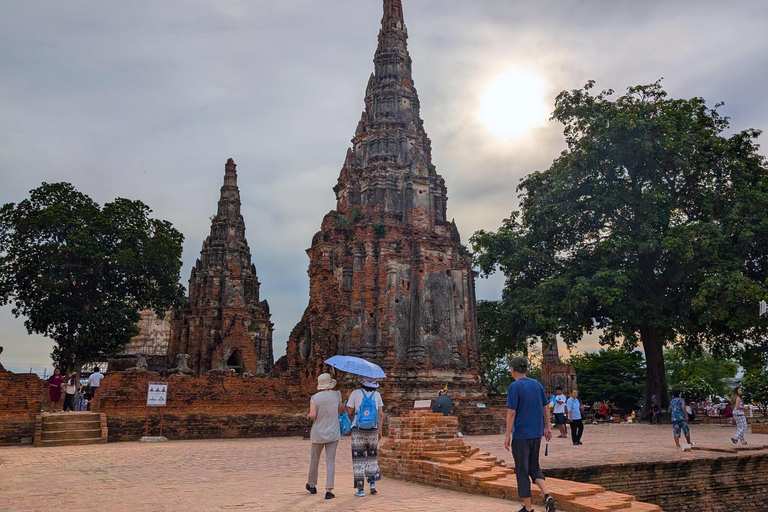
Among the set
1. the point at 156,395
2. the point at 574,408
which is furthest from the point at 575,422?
the point at 156,395

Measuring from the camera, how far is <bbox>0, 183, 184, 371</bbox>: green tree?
25.7 metres

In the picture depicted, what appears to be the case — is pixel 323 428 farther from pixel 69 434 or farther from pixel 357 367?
pixel 69 434

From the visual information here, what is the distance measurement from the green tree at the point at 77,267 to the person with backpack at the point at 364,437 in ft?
68.6

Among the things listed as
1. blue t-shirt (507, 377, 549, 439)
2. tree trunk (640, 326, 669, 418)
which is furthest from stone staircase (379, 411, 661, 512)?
tree trunk (640, 326, 669, 418)

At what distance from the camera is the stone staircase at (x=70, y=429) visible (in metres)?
15.6

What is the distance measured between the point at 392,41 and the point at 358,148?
4.82 m

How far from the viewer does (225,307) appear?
41656 mm

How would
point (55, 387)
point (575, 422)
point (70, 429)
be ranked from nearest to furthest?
point (70, 429)
point (575, 422)
point (55, 387)

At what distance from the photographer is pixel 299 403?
66.9 ft

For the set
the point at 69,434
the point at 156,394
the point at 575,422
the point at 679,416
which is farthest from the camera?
the point at 156,394

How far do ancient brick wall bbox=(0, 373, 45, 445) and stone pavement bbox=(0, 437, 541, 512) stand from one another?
2.49 meters

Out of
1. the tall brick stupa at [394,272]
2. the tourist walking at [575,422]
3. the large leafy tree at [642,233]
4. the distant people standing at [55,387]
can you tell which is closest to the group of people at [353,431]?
the tourist walking at [575,422]

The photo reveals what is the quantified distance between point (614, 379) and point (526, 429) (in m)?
39.1

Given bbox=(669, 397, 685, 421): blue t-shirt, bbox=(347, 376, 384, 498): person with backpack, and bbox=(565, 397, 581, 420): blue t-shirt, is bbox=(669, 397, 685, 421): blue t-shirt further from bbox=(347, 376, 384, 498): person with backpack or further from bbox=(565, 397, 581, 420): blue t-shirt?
bbox=(347, 376, 384, 498): person with backpack
